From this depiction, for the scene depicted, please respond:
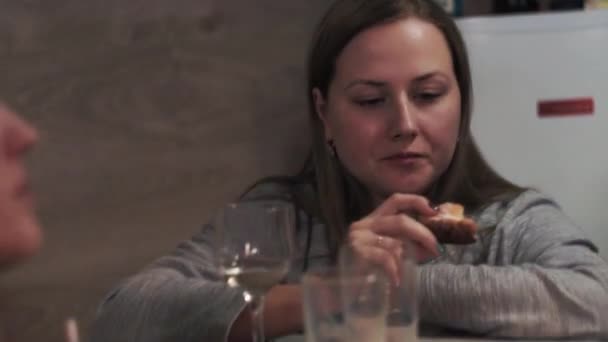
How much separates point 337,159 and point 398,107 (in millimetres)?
237

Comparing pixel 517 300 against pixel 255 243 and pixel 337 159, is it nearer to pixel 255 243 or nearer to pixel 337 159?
pixel 255 243

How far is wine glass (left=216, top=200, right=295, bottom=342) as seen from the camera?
919 millimetres

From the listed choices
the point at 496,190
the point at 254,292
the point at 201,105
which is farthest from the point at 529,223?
the point at 201,105

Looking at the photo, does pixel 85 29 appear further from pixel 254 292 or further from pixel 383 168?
pixel 254 292

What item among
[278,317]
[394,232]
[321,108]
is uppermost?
[321,108]

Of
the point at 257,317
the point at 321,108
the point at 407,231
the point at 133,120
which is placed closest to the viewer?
the point at 257,317

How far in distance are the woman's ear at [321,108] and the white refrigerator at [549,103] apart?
2.05 ft

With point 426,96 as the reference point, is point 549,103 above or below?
below

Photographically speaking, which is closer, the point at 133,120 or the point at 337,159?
the point at 337,159

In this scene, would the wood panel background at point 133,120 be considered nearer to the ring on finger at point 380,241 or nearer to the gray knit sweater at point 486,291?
the gray knit sweater at point 486,291

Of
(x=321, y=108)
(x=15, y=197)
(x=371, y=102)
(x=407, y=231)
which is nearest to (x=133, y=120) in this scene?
(x=321, y=108)

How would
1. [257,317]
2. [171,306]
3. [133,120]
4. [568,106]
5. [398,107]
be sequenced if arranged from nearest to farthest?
[257,317] → [171,306] → [398,107] → [568,106] → [133,120]

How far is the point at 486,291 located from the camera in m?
1.06

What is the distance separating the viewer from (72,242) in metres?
2.31
